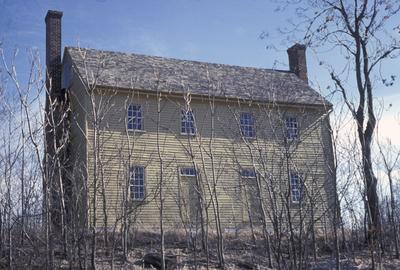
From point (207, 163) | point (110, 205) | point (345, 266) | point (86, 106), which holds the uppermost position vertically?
point (86, 106)

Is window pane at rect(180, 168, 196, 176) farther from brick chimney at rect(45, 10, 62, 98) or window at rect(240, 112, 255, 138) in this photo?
brick chimney at rect(45, 10, 62, 98)

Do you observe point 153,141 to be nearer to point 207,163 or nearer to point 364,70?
point 207,163

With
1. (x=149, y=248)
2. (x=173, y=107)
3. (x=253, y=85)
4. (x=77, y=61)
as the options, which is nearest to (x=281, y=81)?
(x=253, y=85)

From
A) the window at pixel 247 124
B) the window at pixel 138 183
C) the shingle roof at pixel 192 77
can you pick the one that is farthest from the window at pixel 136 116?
the window at pixel 247 124

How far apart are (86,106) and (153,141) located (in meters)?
3.04

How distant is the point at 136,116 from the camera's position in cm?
2403

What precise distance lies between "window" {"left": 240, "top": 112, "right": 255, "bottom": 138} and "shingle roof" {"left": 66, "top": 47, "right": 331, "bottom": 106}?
2.98 feet

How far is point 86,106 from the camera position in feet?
75.8

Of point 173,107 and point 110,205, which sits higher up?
point 173,107

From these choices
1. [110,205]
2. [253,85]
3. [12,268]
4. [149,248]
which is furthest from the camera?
[253,85]

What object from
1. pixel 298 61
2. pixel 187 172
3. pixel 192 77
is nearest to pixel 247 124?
pixel 192 77

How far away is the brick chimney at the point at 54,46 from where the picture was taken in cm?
2541

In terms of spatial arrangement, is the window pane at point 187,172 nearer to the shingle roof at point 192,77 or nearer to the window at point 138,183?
the window at point 138,183

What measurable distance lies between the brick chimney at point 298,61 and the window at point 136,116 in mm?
10448
